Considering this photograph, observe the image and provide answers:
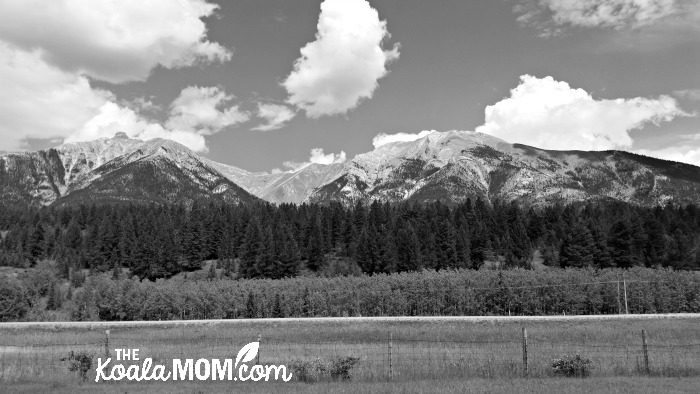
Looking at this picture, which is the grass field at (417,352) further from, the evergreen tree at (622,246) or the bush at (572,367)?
the evergreen tree at (622,246)

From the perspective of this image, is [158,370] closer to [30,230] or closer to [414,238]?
[414,238]

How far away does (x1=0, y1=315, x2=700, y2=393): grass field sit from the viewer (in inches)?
934

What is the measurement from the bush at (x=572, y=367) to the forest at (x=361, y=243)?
10670 cm

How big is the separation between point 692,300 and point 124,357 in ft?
314

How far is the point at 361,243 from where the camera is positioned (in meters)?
155

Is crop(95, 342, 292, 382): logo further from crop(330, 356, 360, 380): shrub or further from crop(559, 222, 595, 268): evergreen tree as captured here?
crop(559, 222, 595, 268): evergreen tree

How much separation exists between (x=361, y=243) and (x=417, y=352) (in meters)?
115

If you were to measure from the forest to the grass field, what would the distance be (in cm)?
7366

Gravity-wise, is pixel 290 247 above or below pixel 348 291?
above

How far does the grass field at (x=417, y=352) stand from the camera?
2373 centimetres

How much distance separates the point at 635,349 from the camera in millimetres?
43000

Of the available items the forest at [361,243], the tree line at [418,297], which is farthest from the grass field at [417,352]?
the forest at [361,243]

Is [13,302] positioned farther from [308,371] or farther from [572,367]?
[572,367]

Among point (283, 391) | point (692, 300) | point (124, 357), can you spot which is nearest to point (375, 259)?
point (692, 300)
